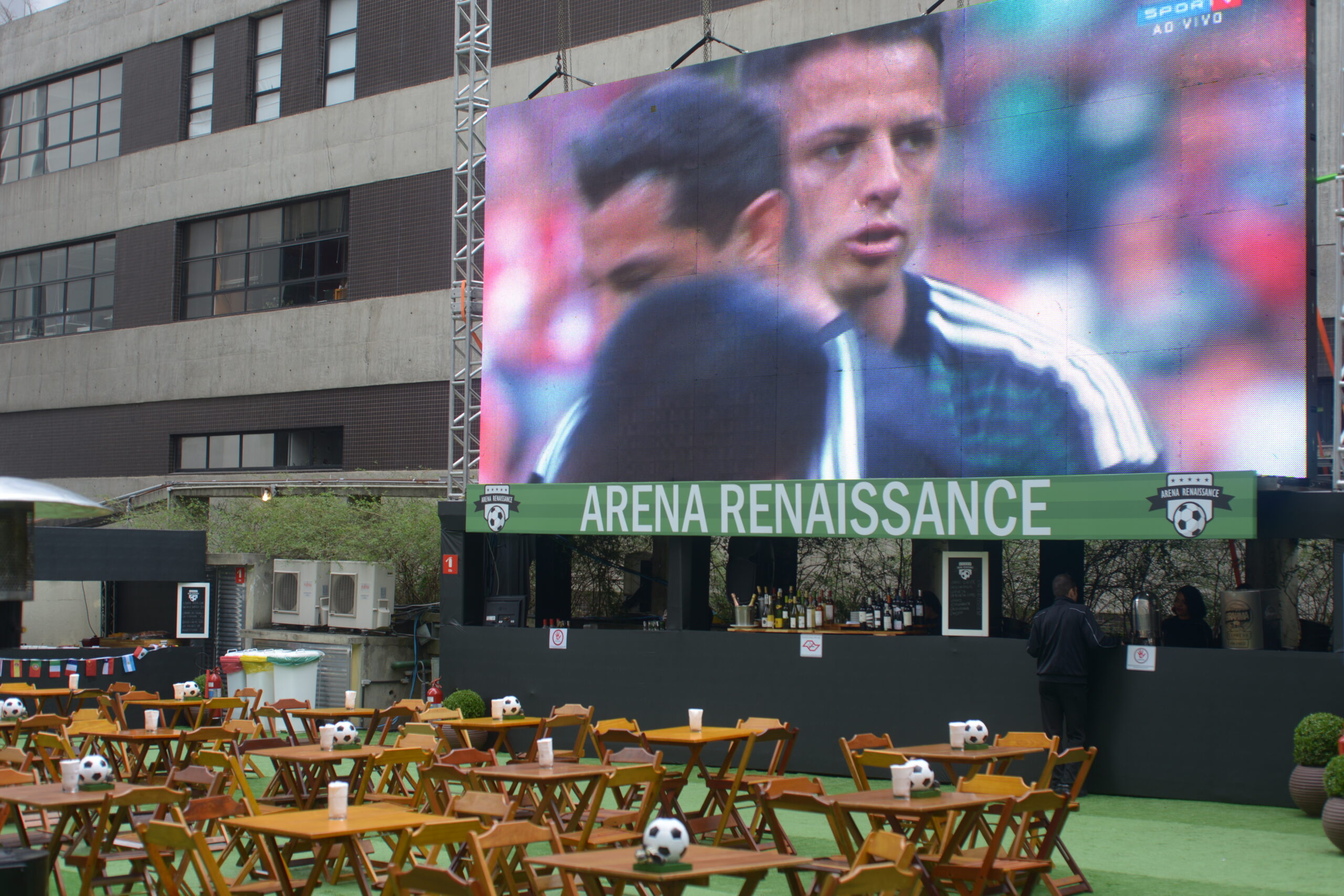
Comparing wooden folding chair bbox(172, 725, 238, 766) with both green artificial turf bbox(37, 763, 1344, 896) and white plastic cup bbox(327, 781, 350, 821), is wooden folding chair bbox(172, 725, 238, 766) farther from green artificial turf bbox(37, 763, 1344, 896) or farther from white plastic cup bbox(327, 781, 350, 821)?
white plastic cup bbox(327, 781, 350, 821)

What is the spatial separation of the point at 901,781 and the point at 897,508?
222 inches

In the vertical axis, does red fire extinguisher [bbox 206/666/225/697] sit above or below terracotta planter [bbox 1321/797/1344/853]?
above

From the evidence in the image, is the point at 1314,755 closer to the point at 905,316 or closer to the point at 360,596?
the point at 905,316

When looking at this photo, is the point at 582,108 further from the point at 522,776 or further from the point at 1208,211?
the point at 522,776

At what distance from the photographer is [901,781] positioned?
7.09 m

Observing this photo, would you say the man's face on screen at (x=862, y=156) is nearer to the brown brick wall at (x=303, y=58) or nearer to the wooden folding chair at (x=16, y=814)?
the wooden folding chair at (x=16, y=814)

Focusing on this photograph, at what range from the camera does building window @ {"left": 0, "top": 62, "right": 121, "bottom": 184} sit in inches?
1145

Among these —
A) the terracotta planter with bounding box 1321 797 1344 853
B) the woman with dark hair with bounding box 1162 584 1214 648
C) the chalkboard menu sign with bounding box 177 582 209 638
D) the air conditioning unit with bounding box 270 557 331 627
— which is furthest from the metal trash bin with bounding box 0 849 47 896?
the chalkboard menu sign with bounding box 177 582 209 638

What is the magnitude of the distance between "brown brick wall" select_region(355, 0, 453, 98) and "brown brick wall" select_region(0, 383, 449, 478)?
17.9 ft

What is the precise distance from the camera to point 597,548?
17.3 m

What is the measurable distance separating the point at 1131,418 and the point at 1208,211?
1.80m

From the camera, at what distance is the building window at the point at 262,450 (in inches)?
980

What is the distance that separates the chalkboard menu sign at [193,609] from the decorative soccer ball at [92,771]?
11.0 metres

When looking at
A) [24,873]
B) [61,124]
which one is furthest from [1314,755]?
[61,124]
